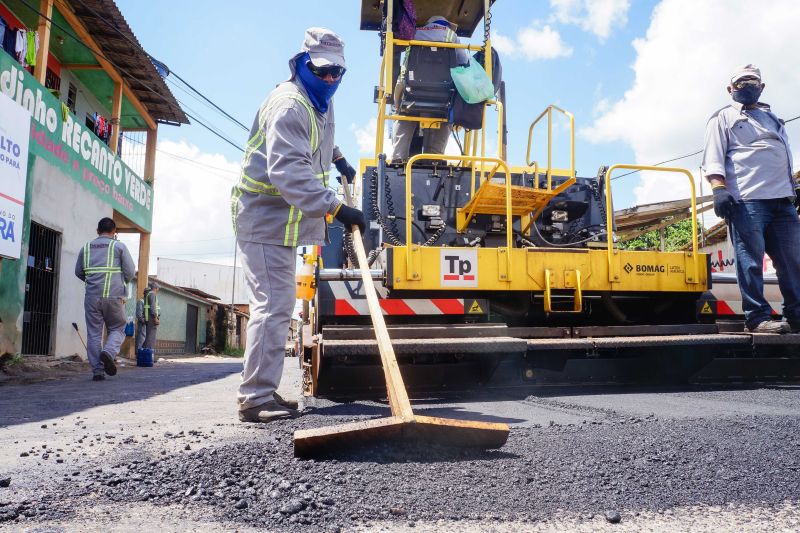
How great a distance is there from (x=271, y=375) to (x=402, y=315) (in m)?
1.24

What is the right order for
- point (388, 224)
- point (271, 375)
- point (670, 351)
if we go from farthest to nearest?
point (388, 224), point (670, 351), point (271, 375)

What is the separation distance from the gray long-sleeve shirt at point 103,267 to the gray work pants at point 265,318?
459 centimetres

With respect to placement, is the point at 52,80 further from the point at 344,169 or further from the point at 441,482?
the point at 441,482

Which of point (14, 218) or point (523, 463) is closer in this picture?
point (523, 463)

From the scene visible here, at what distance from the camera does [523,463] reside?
2.14 meters

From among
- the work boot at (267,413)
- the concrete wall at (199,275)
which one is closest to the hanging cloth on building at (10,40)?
the work boot at (267,413)

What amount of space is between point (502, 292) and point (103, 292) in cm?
495

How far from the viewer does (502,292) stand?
14.9 feet

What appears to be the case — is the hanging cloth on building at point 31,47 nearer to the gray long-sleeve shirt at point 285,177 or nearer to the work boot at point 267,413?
the gray long-sleeve shirt at point 285,177

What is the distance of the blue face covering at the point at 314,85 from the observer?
345cm

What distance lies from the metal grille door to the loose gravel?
837 cm

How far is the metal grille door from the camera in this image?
972 cm

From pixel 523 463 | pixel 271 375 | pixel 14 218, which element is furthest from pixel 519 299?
pixel 14 218

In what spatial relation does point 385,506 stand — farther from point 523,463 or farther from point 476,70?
point 476,70
